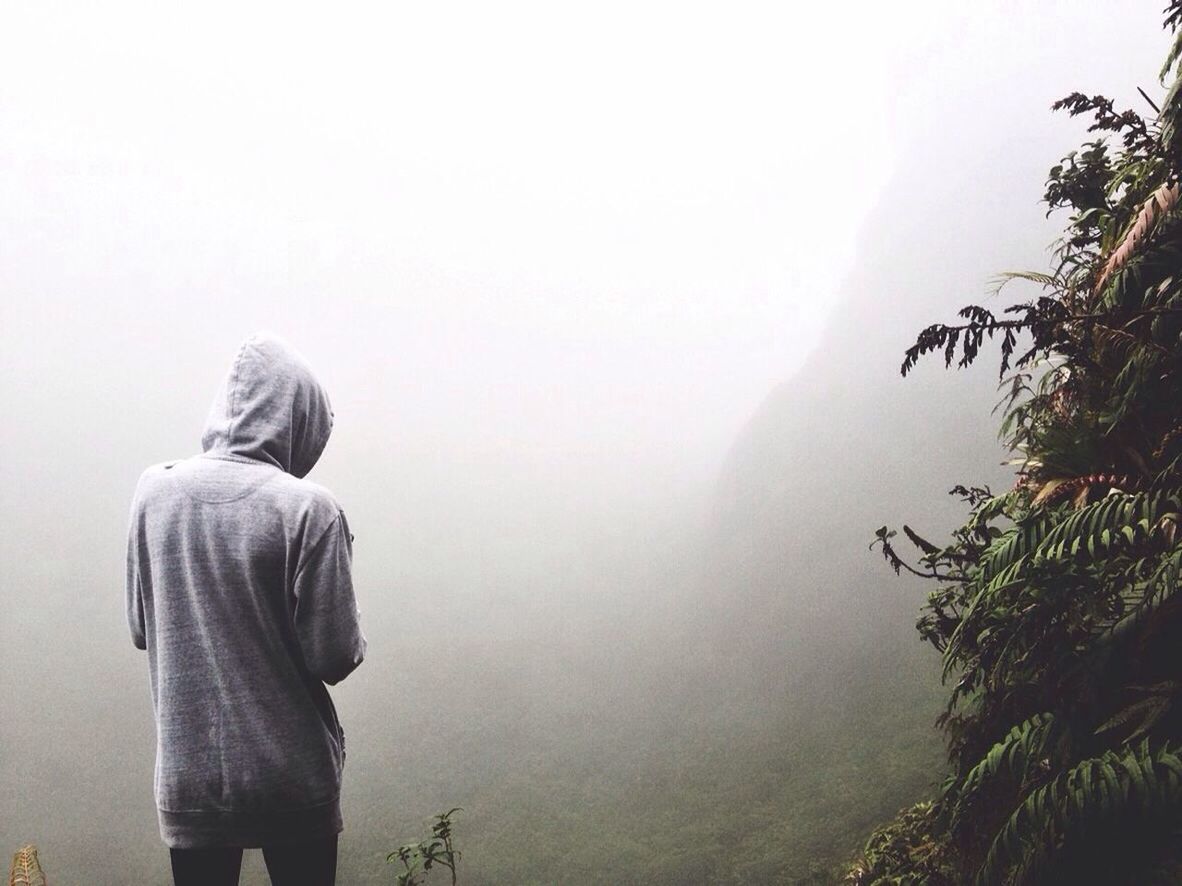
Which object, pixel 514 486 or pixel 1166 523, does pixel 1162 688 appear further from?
pixel 514 486

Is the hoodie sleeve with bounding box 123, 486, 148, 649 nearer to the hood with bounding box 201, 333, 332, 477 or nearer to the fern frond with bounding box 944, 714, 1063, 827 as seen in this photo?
the hood with bounding box 201, 333, 332, 477

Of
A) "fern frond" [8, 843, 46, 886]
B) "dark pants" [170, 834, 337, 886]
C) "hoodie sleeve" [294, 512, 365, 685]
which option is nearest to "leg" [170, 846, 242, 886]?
"dark pants" [170, 834, 337, 886]

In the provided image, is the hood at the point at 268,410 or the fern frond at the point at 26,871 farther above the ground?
the hood at the point at 268,410

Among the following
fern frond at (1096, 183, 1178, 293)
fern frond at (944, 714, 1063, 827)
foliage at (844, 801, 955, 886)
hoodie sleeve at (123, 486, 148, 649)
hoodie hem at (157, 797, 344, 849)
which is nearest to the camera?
hoodie hem at (157, 797, 344, 849)

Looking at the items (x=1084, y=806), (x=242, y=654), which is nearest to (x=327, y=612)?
(x=242, y=654)

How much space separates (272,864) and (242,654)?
1.15 ft

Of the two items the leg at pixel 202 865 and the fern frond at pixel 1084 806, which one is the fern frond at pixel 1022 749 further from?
the leg at pixel 202 865

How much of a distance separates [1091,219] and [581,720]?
20.1 ft

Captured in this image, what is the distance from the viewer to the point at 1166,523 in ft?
5.15

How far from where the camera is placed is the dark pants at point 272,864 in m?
1.07

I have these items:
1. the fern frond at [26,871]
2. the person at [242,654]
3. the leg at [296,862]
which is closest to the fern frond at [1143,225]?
the person at [242,654]

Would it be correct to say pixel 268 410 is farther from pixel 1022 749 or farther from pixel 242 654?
pixel 1022 749

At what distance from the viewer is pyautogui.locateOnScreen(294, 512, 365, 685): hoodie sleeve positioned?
111 cm

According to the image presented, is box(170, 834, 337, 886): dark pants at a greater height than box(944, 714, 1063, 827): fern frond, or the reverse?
box(170, 834, 337, 886): dark pants
